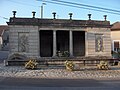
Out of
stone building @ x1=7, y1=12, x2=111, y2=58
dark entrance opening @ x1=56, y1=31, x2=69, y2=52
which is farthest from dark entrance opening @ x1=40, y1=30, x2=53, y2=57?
dark entrance opening @ x1=56, y1=31, x2=69, y2=52

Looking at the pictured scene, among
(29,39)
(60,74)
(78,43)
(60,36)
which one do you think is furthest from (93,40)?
(60,74)

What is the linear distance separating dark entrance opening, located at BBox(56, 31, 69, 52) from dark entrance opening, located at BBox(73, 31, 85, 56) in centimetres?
100

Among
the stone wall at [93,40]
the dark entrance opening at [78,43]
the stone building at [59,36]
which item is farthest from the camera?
the dark entrance opening at [78,43]

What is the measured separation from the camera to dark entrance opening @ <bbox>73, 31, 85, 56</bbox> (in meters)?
36.7

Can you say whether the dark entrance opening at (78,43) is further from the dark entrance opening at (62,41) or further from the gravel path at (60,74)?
the gravel path at (60,74)

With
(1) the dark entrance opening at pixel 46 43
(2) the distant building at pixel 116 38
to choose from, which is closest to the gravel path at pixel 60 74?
(1) the dark entrance opening at pixel 46 43

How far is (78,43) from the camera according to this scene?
37.0 m

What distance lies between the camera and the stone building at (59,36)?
3183cm

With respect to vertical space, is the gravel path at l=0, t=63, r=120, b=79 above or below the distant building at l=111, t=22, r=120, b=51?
below

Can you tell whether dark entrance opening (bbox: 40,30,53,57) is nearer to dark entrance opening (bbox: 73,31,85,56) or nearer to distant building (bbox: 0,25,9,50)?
dark entrance opening (bbox: 73,31,85,56)

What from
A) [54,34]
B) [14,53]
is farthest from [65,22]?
[14,53]

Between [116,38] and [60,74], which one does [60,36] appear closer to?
[60,74]

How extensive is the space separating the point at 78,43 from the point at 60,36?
245 cm

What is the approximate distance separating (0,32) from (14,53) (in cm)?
6375
